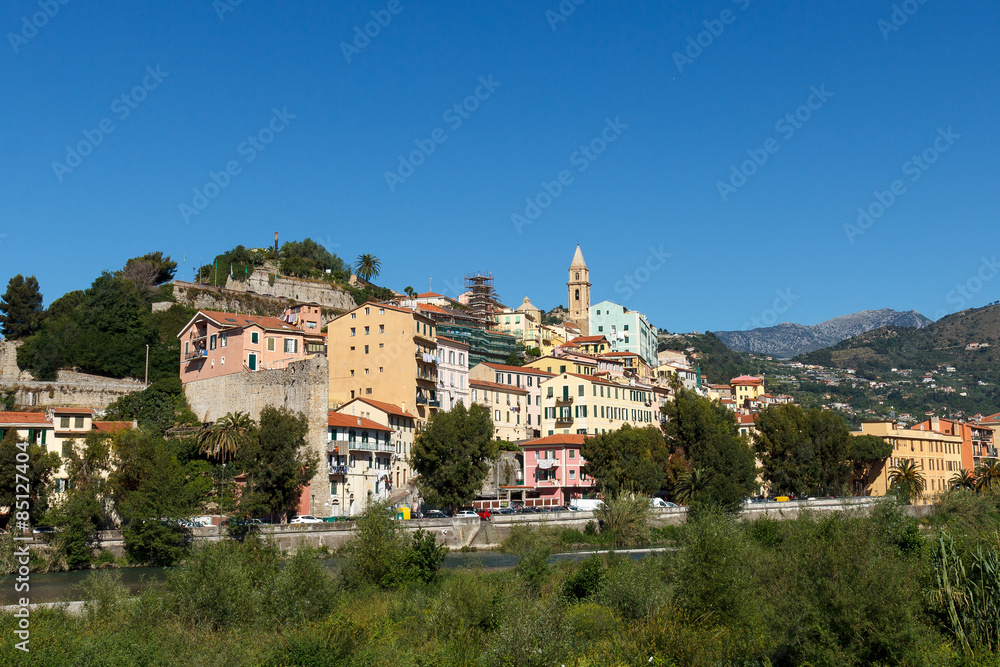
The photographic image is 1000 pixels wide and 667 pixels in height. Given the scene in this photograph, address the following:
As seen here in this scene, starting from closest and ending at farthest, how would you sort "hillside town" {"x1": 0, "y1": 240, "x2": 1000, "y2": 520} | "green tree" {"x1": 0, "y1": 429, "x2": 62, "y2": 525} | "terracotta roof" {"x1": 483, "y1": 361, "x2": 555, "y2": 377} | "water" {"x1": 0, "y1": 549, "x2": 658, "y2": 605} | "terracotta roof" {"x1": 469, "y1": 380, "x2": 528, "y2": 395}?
1. "water" {"x1": 0, "y1": 549, "x2": 658, "y2": 605}
2. "green tree" {"x1": 0, "y1": 429, "x2": 62, "y2": 525}
3. "hillside town" {"x1": 0, "y1": 240, "x2": 1000, "y2": 520}
4. "terracotta roof" {"x1": 469, "y1": 380, "x2": 528, "y2": 395}
5. "terracotta roof" {"x1": 483, "y1": 361, "x2": 555, "y2": 377}

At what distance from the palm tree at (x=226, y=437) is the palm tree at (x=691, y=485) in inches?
1333

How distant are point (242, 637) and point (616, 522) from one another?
127 feet

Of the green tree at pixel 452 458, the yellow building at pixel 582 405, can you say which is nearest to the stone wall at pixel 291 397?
the green tree at pixel 452 458

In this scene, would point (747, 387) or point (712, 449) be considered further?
point (747, 387)

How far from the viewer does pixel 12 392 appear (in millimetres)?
77688

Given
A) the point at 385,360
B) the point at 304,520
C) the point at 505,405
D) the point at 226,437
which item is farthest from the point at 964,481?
the point at 226,437

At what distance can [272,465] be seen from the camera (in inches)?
2515

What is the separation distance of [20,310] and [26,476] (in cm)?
4123

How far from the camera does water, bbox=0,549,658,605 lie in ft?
148

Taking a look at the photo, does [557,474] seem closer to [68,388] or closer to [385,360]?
[385,360]

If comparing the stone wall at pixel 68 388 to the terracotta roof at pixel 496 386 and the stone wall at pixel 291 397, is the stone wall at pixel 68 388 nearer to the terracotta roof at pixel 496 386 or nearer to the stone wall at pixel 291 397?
the stone wall at pixel 291 397

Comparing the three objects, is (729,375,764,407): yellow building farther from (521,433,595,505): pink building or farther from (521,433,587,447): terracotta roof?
(521,433,595,505): pink building

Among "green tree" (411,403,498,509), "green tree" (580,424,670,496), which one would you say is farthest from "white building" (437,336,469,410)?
"green tree" (411,403,498,509)

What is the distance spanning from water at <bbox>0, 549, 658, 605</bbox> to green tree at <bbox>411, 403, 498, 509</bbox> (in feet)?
24.5
